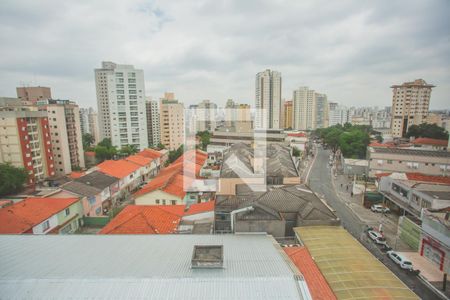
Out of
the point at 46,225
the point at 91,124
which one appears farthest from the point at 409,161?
the point at 91,124

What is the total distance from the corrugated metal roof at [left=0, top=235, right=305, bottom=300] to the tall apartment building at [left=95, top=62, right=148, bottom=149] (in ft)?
125

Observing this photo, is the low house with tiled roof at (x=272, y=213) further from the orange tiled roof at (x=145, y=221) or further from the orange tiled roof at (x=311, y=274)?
the orange tiled roof at (x=145, y=221)

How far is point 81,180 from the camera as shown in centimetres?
2111

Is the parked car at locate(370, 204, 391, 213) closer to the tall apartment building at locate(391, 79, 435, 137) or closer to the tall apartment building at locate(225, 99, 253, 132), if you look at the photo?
the tall apartment building at locate(225, 99, 253, 132)

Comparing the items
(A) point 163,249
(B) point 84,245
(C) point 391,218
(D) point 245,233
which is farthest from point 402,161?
(B) point 84,245

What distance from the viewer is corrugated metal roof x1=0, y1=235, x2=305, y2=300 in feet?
22.3

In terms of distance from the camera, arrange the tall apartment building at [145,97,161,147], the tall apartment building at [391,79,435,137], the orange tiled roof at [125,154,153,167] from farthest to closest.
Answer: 1. the tall apartment building at [391,79,435,137]
2. the tall apartment building at [145,97,161,147]
3. the orange tiled roof at [125,154,153,167]

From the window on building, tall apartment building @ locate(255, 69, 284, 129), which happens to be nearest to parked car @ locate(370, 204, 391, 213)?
the window on building

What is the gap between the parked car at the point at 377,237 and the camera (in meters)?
15.4

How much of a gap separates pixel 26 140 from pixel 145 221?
24455 mm

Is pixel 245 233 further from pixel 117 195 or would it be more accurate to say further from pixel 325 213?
pixel 117 195

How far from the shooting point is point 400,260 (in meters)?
13.3

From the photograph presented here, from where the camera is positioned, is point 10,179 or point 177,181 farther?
point 10,179

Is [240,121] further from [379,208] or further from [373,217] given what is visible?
[373,217]
